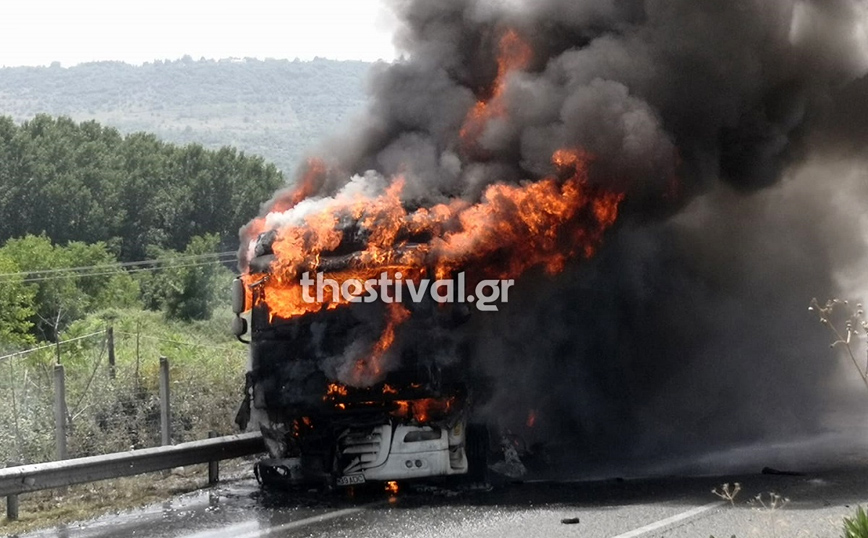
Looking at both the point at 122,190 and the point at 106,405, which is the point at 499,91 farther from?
the point at 122,190

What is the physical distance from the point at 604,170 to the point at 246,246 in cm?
453

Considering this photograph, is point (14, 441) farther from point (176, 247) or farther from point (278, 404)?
point (176, 247)

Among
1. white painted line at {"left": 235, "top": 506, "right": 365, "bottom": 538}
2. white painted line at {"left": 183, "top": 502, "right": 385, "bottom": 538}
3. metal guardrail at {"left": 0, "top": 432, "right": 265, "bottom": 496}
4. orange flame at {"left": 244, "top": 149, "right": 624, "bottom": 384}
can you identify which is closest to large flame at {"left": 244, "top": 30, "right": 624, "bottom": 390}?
orange flame at {"left": 244, "top": 149, "right": 624, "bottom": 384}

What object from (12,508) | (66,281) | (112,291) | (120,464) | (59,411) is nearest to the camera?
(12,508)

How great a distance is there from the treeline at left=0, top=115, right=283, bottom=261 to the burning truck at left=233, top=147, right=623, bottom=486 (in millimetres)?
63433

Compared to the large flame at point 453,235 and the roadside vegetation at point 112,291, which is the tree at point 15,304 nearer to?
the roadside vegetation at point 112,291

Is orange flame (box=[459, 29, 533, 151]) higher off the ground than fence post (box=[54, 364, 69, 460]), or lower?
higher

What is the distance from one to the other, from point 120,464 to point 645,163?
6757 mm

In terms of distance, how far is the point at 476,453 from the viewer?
13766mm

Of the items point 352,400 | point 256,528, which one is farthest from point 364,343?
point 256,528

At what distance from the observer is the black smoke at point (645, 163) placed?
1537cm

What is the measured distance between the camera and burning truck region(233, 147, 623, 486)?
13.1 metres

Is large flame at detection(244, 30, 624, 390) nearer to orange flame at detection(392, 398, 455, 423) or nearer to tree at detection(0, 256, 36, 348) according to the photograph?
orange flame at detection(392, 398, 455, 423)

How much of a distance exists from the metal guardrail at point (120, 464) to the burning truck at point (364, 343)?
3.67 ft
